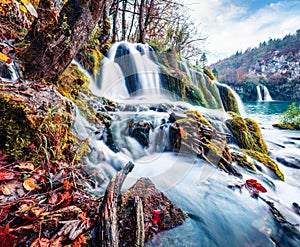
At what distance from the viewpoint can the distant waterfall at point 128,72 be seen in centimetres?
637

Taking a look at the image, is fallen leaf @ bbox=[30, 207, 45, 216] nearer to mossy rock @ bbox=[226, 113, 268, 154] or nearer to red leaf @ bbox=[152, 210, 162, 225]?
red leaf @ bbox=[152, 210, 162, 225]

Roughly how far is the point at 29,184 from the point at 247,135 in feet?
17.1

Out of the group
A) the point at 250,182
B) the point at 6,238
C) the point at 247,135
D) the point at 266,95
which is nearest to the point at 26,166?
the point at 6,238

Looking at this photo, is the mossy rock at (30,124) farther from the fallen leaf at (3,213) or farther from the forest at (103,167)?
the fallen leaf at (3,213)

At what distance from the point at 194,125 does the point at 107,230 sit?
2.97 m

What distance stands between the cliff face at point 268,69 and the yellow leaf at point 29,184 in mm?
33685

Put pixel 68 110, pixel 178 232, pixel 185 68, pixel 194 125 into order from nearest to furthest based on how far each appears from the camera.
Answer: pixel 178 232 → pixel 68 110 → pixel 194 125 → pixel 185 68

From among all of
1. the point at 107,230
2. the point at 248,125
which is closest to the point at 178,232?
the point at 107,230

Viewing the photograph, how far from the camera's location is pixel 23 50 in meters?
2.57

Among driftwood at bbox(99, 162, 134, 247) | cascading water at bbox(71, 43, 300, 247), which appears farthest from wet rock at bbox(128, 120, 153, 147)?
driftwood at bbox(99, 162, 134, 247)

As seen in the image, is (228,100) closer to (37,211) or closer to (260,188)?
(260,188)

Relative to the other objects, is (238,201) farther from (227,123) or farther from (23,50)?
(23,50)

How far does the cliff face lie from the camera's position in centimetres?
3048

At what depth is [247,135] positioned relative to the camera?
4906 millimetres
